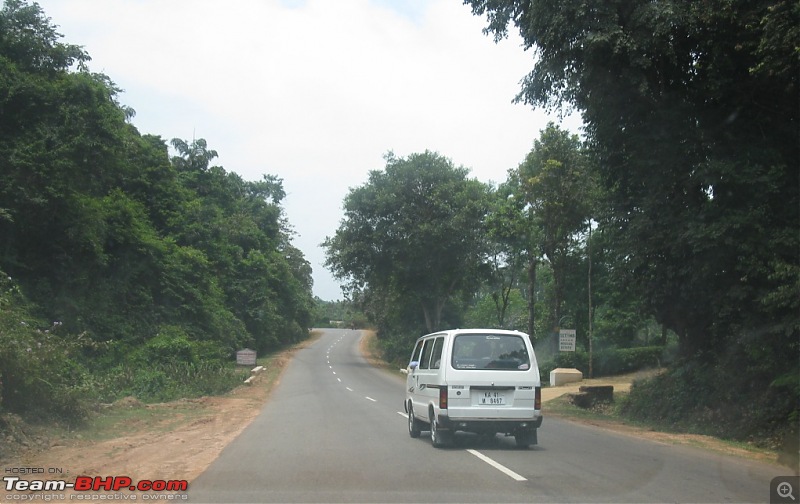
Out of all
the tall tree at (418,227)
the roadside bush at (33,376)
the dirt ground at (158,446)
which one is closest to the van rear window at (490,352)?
the dirt ground at (158,446)

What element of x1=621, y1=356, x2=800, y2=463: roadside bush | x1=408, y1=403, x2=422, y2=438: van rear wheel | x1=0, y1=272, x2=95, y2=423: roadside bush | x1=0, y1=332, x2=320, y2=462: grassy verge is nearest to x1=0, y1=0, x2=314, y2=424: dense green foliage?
x1=0, y1=272, x2=95, y2=423: roadside bush

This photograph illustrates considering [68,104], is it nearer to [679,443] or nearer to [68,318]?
[68,318]

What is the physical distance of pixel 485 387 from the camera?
1173cm

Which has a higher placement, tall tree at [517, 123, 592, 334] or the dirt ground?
tall tree at [517, 123, 592, 334]

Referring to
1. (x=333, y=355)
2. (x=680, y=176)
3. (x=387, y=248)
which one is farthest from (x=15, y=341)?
(x=333, y=355)

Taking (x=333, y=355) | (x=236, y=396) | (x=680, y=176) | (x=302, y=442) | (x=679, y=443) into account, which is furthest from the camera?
(x=333, y=355)

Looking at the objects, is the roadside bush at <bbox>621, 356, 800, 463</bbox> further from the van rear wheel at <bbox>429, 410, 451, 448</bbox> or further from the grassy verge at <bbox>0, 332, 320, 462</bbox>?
the grassy verge at <bbox>0, 332, 320, 462</bbox>

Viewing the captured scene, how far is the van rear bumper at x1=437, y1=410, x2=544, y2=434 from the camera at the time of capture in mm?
11672

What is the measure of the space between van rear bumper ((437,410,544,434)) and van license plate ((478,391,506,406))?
29 centimetres

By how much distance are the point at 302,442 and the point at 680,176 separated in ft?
35.6

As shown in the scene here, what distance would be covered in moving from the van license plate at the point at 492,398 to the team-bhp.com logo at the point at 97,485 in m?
4.89

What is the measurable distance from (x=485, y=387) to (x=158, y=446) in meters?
6.44

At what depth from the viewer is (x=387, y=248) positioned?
4828cm

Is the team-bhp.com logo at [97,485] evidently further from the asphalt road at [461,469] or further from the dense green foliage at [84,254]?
the dense green foliage at [84,254]
